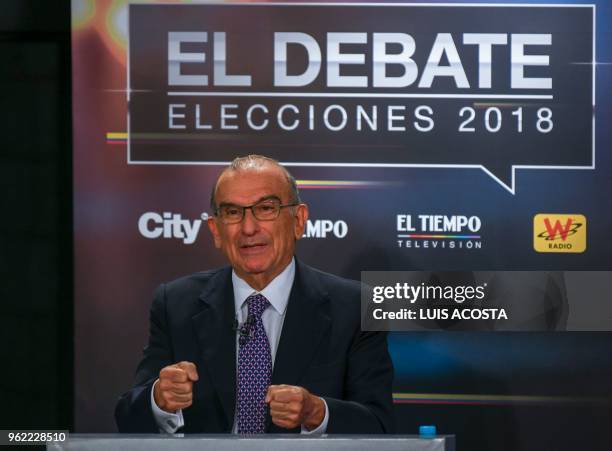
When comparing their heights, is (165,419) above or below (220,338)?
below

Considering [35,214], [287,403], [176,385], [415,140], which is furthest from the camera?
[35,214]

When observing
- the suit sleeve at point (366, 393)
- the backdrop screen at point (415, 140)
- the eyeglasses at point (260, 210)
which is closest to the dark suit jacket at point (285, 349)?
the suit sleeve at point (366, 393)

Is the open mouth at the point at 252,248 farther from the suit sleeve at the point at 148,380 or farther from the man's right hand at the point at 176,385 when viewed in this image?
the man's right hand at the point at 176,385

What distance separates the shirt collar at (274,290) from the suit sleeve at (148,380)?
0.24 metres

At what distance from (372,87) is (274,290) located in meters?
1.05

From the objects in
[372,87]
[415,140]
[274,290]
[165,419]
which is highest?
[372,87]

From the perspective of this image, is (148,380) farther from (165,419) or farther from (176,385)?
(176,385)

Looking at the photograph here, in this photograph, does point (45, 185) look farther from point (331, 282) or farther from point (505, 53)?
point (505, 53)

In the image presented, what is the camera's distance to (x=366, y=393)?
2.87 meters

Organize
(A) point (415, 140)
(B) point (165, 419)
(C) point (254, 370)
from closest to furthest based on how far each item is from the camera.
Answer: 1. (B) point (165, 419)
2. (C) point (254, 370)
3. (A) point (415, 140)

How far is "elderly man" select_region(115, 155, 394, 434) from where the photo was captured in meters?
2.92

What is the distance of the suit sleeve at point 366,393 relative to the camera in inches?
105

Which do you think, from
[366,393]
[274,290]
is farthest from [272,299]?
[366,393]

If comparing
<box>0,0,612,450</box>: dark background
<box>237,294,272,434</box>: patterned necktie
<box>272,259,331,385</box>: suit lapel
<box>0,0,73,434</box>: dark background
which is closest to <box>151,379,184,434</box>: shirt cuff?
<box>237,294,272,434</box>: patterned necktie
